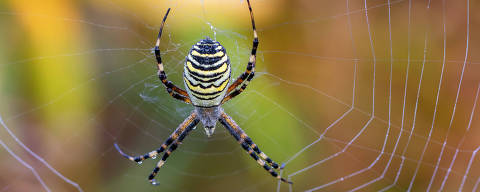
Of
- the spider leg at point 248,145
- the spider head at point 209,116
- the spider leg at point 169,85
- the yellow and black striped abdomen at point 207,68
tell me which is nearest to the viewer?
the yellow and black striped abdomen at point 207,68

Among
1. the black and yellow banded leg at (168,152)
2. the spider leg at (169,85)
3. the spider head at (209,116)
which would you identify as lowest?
the black and yellow banded leg at (168,152)

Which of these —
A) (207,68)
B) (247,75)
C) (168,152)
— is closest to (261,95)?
(247,75)

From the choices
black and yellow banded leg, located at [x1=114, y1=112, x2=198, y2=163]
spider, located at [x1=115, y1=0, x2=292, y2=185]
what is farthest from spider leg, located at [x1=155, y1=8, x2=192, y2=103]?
black and yellow banded leg, located at [x1=114, y1=112, x2=198, y2=163]

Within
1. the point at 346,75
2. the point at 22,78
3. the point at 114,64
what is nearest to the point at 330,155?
the point at 346,75

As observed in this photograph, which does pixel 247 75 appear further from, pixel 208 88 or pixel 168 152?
pixel 168 152

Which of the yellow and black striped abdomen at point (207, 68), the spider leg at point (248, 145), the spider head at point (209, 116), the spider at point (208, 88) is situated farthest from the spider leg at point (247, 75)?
the spider leg at point (248, 145)

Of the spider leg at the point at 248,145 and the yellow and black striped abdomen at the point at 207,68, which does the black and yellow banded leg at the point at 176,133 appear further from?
the yellow and black striped abdomen at the point at 207,68

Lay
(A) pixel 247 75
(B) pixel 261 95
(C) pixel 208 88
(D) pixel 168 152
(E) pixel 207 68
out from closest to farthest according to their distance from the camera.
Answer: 1. (E) pixel 207 68
2. (C) pixel 208 88
3. (A) pixel 247 75
4. (D) pixel 168 152
5. (B) pixel 261 95

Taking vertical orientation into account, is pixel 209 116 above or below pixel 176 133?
above

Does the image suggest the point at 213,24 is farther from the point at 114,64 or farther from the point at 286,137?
the point at 286,137
